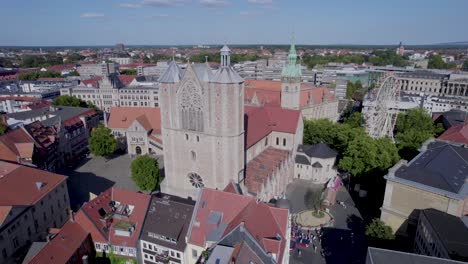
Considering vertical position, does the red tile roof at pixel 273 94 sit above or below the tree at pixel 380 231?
above

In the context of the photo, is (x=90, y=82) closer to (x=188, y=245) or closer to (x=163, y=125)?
(x=163, y=125)

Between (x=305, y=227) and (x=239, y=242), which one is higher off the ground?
(x=239, y=242)

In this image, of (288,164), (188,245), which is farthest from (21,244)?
(288,164)

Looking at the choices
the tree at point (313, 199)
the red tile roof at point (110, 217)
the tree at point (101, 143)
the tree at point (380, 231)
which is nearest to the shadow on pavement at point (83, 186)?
the tree at point (101, 143)

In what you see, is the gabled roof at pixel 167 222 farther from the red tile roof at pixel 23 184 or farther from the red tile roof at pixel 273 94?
the red tile roof at pixel 273 94

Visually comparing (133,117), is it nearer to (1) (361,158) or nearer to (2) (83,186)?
(2) (83,186)

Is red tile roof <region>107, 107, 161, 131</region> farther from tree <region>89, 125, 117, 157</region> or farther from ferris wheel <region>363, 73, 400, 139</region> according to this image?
ferris wheel <region>363, 73, 400, 139</region>

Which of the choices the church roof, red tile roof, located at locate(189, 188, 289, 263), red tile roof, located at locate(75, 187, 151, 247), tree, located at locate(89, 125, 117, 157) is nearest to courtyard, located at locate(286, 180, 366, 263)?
red tile roof, located at locate(189, 188, 289, 263)

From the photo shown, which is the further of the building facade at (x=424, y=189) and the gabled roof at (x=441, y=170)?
the gabled roof at (x=441, y=170)
